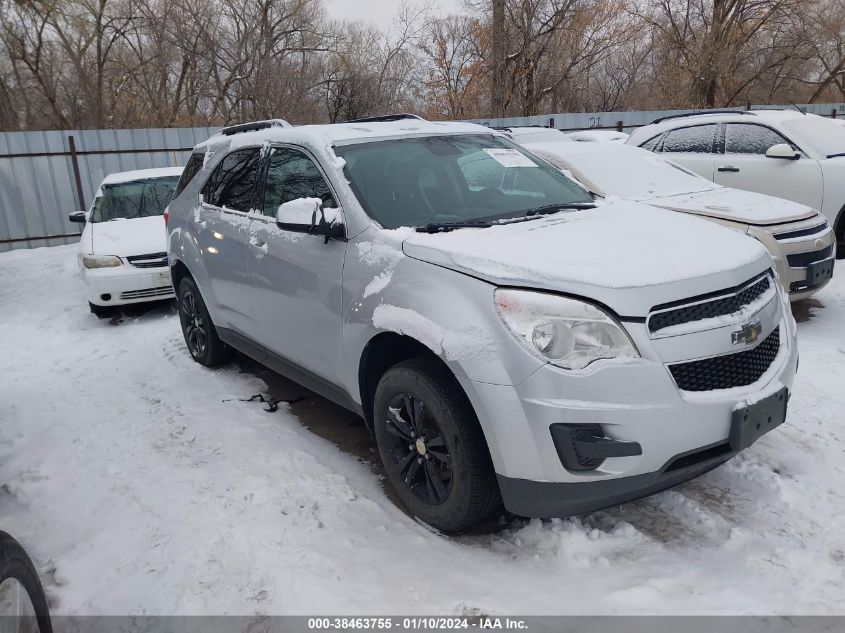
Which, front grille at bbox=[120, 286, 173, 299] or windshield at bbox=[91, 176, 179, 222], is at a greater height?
windshield at bbox=[91, 176, 179, 222]

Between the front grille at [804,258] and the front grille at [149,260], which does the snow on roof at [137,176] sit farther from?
the front grille at [804,258]

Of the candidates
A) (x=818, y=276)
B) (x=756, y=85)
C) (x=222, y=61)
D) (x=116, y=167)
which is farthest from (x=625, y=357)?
(x=756, y=85)

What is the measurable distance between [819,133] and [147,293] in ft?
25.3

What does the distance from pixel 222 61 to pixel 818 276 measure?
22.2m

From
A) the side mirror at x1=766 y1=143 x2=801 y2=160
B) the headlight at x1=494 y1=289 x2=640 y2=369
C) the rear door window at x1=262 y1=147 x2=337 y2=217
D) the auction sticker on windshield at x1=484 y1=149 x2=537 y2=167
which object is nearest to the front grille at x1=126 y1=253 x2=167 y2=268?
the rear door window at x1=262 y1=147 x2=337 y2=217

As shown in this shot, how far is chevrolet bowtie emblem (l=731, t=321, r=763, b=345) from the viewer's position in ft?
8.21

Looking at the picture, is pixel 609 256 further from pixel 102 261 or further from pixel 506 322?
pixel 102 261

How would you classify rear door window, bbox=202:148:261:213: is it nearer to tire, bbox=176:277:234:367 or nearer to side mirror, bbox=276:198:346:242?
tire, bbox=176:277:234:367

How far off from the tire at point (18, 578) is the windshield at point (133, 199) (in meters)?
6.92

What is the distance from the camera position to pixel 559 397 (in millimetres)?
2330

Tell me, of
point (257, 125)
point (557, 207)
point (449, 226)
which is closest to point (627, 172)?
point (557, 207)

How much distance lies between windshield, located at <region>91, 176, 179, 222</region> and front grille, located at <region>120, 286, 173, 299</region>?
4.84ft

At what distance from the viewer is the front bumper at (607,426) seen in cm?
232

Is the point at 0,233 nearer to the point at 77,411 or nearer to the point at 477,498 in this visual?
the point at 77,411
